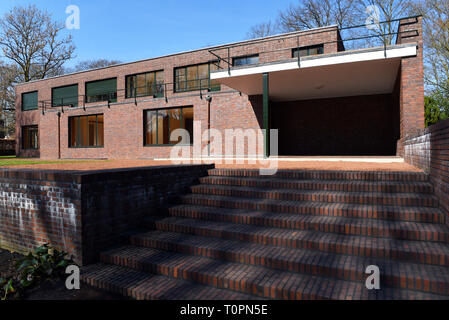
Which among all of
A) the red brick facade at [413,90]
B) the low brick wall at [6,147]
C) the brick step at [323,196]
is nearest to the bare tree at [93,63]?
the low brick wall at [6,147]

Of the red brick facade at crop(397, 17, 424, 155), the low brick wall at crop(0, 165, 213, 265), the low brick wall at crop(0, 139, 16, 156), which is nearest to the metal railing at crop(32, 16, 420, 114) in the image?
the red brick facade at crop(397, 17, 424, 155)

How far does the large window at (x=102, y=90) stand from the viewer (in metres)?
20.0

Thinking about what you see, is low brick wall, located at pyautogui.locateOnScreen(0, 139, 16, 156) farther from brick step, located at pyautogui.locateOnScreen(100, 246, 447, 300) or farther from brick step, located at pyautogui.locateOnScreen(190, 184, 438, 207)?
brick step, located at pyautogui.locateOnScreen(100, 246, 447, 300)

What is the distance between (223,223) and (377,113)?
12.4 metres

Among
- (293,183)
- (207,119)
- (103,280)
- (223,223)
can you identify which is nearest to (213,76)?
(207,119)

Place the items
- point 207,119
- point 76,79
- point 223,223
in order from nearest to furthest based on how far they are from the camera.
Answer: point 223,223 → point 207,119 → point 76,79

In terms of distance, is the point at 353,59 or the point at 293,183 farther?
the point at 353,59

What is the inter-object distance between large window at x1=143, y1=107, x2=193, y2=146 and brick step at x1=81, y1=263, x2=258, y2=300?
1315 cm

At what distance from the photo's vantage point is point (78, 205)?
3521mm

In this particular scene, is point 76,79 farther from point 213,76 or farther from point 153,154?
point 213,76

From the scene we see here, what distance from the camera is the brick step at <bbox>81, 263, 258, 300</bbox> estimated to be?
2.74m

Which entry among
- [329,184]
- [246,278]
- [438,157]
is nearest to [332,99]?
[329,184]

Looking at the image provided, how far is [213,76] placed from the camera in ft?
36.2
